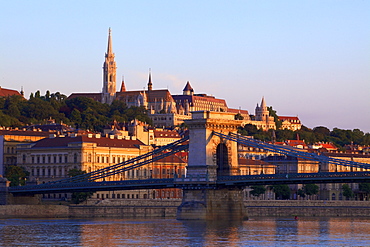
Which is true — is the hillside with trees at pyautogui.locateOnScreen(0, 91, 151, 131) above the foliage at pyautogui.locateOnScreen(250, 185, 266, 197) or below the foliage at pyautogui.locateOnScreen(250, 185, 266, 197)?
above

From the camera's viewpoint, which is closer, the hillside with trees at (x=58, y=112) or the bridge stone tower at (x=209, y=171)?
the bridge stone tower at (x=209, y=171)

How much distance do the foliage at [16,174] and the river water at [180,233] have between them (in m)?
27.7

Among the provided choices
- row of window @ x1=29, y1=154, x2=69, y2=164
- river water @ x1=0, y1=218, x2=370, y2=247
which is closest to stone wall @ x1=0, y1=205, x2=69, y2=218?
river water @ x1=0, y1=218, x2=370, y2=247

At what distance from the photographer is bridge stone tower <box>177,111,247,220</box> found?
80188 millimetres

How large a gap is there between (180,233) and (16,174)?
166 feet

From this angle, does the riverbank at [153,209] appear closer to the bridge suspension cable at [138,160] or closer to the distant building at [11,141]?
the bridge suspension cable at [138,160]

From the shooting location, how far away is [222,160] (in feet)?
273

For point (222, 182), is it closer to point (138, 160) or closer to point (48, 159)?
point (138, 160)

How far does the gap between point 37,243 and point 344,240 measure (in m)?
16.2

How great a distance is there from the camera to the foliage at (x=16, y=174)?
111688mm

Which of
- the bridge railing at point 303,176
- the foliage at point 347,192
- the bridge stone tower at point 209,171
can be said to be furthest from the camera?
the foliage at point 347,192

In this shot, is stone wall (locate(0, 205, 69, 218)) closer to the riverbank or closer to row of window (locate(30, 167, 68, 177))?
the riverbank

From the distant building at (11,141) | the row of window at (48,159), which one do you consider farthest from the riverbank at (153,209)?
the distant building at (11,141)

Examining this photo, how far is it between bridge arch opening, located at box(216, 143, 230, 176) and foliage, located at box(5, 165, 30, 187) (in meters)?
32.7
